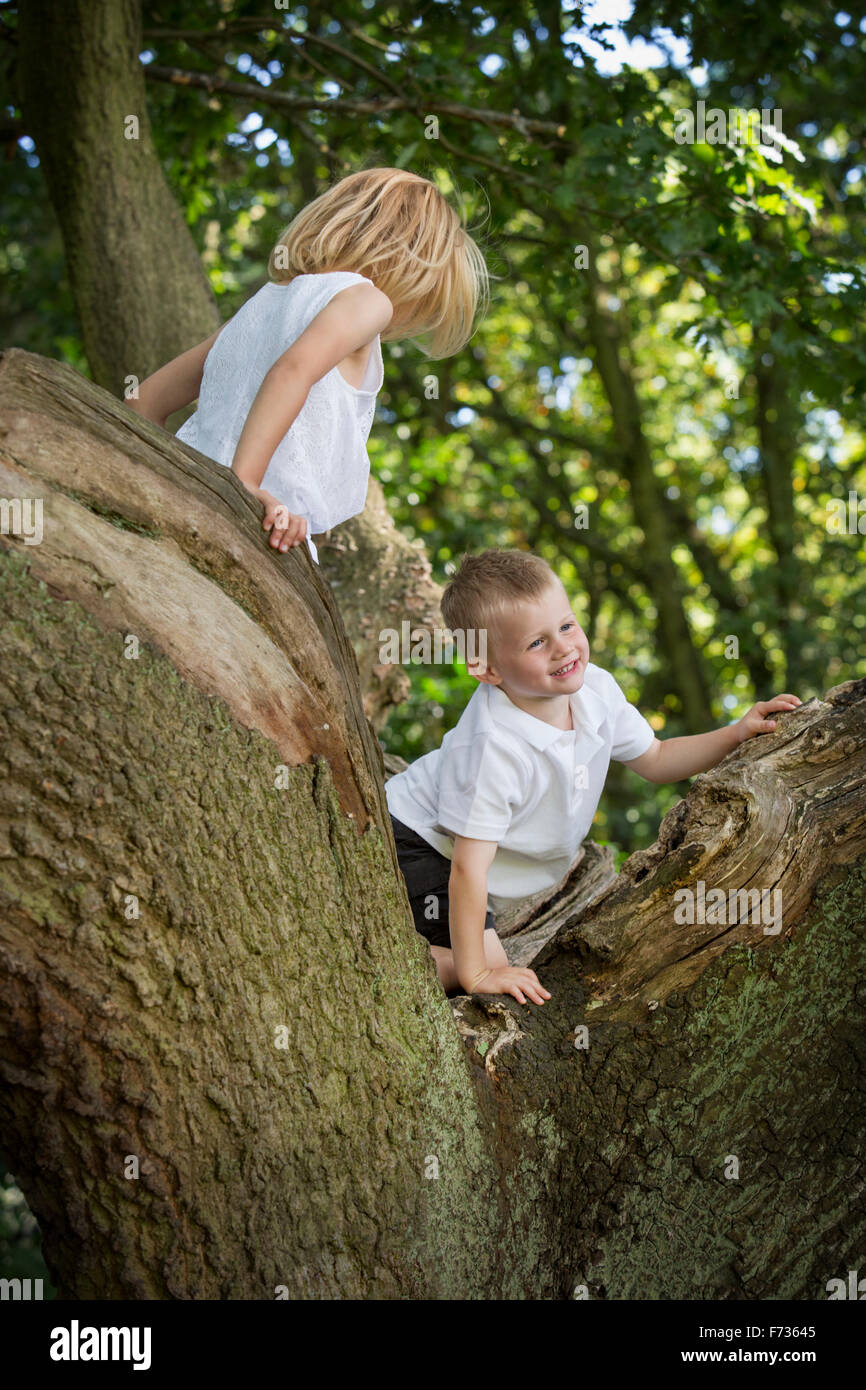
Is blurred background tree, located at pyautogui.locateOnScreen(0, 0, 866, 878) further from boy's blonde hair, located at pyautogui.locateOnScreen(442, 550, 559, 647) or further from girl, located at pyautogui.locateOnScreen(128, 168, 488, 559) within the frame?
boy's blonde hair, located at pyautogui.locateOnScreen(442, 550, 559, 647)

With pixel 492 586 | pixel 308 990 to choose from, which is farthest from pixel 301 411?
pixel 308 990

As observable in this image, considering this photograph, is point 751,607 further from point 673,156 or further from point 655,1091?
point 655,1091

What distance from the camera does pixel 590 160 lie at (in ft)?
14.5

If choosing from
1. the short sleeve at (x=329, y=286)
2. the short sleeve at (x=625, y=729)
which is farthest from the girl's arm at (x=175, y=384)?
the short sleeve at (x=625, y=729)

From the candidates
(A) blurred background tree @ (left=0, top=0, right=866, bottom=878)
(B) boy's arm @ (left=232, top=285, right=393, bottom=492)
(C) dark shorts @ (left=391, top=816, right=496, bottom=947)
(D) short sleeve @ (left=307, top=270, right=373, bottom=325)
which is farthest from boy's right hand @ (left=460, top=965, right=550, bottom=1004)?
(A) blurred background tree @ (left=0, top=0, right=866, bottom=878)

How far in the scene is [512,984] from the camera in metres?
2.50

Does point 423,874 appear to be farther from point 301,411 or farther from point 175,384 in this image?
point 175,384

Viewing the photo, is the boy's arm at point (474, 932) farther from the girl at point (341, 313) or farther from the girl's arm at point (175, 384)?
the girl's arm at point (175, 384)

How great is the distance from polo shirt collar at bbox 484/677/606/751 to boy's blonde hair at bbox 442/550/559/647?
0.20m

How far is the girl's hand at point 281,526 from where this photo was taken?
7.12 feet

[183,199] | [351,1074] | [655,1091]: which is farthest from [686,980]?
[183,199]

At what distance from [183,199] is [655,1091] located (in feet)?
17.0

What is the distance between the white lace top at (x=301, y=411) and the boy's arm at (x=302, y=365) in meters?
0.08

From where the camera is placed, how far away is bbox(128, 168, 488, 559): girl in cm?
279
